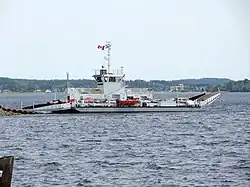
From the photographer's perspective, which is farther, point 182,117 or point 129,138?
point 182,117

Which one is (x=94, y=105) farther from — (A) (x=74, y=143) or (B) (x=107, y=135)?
(A) (x=74, y=143)

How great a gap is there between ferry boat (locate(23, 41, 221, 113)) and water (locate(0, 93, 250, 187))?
12.3m

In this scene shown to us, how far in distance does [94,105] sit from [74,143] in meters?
44.0

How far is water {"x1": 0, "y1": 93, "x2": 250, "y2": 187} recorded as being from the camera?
124 ft

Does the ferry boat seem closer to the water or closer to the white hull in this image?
the white hull

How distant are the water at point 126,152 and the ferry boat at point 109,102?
12.3 meters

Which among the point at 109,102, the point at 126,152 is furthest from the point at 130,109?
the point at 126,152

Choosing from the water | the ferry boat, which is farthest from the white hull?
the water

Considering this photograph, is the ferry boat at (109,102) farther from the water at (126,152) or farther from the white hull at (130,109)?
the water at (126,152)

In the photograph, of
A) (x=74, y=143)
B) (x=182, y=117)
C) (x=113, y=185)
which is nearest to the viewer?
(x=113, y=185)

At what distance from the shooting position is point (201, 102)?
115 metres

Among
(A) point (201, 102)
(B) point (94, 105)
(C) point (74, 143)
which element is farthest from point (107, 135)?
(A) point (201, 102)

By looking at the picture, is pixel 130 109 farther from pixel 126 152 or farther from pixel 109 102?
pixel 126 152

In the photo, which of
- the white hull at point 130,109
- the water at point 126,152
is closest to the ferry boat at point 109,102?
the white hull at point 130,109
